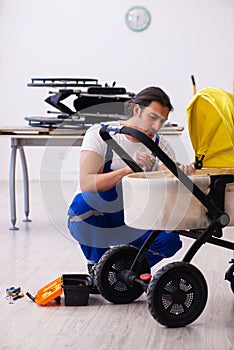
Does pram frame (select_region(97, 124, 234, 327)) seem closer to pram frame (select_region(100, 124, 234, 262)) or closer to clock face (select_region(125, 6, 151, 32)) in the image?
pram frame (select_region(100, 124, 234, 262))

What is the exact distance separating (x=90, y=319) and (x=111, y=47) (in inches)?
208

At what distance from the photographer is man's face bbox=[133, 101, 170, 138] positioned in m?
3.24

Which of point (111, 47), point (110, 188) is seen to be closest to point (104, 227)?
point (110, 188)

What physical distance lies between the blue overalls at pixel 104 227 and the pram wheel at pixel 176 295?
55 centimetres

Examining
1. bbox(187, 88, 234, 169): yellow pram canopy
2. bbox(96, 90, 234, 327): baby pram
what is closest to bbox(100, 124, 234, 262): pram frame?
bbox(96, 90, 234, 327): baby pram

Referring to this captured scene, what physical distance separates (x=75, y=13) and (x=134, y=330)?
18.3 ft

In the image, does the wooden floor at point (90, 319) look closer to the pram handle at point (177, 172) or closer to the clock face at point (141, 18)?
the pram handle at point (177, 172)

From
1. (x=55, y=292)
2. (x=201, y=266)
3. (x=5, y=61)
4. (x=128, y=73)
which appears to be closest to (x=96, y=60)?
(x=128, y=73)

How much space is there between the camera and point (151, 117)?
3248mm

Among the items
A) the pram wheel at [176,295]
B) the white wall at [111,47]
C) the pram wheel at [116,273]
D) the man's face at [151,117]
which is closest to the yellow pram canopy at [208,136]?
the man's face at [151,117]

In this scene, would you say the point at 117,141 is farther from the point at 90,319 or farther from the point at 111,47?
the point at 111,47

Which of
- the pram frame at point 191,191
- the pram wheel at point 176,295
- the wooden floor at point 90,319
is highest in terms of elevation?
the pram frame at point 191,191

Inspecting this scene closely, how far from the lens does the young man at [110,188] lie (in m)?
3.26

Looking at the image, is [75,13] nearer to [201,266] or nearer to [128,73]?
[128,73]
